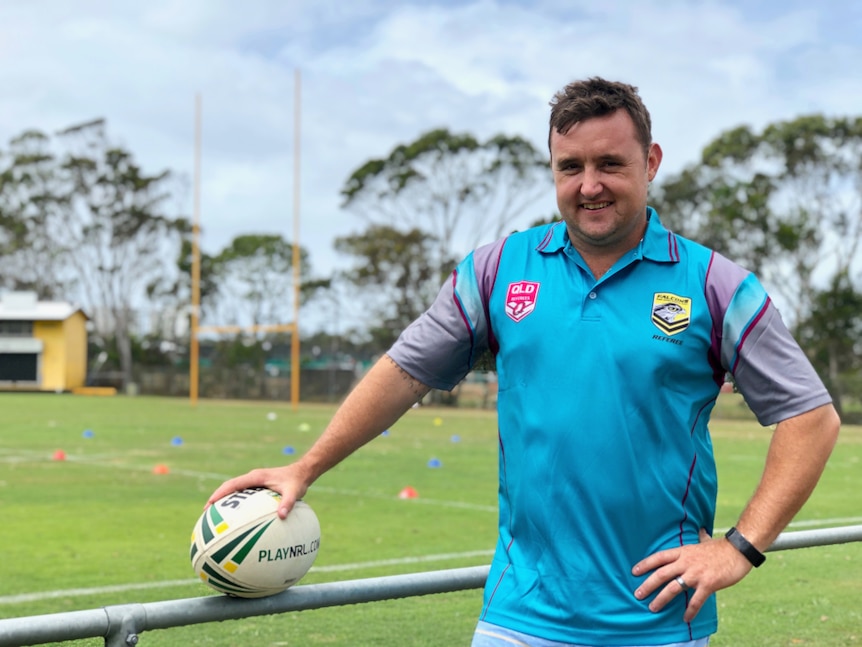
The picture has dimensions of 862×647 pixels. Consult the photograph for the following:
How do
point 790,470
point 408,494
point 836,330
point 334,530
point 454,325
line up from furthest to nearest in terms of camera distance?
point 836,330 → point 408,494 → point 334,530 → point 454,325 → point 790,470

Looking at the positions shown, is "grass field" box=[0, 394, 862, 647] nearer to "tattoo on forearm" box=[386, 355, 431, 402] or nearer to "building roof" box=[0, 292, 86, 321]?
"tattoo on forearm" box=[386, 355, 431, 402]

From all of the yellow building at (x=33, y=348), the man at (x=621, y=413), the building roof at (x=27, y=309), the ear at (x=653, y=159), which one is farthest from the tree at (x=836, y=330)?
the building roof at (x=27, y=309)

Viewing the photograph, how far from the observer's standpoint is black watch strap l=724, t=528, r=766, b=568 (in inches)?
88.9

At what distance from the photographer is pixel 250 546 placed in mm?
2350

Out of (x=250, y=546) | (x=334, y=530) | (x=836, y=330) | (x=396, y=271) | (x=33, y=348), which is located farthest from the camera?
(x=33, y=348)

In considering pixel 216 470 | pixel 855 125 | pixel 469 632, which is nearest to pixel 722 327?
pixel 469 632

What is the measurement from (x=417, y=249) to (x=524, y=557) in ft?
142

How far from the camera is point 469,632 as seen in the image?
5176 mm

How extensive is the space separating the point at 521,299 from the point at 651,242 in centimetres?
31

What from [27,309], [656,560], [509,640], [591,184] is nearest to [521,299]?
[591,184]

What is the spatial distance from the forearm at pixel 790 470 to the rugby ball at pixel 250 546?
0.95 metres

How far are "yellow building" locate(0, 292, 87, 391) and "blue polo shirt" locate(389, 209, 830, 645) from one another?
188ft

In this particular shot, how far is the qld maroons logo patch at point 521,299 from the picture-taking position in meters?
2.45

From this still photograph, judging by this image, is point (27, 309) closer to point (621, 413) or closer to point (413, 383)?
point (413, 383)
